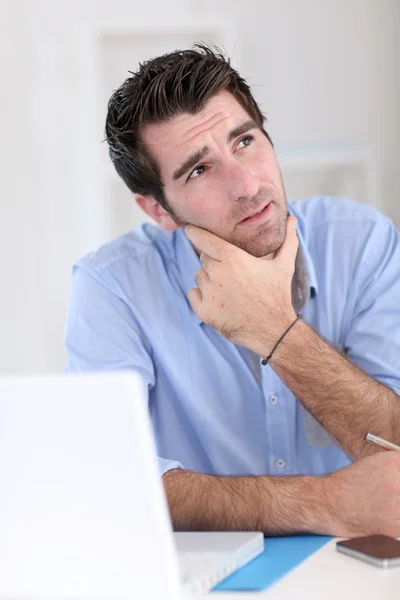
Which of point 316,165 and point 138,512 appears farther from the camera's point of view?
point 316,165

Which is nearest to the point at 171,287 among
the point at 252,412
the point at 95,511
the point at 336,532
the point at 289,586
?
the point at 252,412

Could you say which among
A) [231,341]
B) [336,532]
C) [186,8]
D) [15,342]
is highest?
[186,8]

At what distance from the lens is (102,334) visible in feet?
5.87

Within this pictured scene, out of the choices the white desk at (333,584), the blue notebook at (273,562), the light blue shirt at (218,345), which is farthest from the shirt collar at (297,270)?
the white desk at (333,584)

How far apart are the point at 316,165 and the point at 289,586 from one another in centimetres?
253

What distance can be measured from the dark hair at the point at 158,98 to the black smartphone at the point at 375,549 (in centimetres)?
102

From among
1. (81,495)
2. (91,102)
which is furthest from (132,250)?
(91,102)

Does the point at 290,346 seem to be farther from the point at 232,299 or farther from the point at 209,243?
the point at 209,243

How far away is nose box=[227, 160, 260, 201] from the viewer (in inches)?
70.2

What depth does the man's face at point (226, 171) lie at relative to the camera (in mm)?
1804

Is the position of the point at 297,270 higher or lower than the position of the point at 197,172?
lower

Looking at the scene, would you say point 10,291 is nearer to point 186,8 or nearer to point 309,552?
point 186,8

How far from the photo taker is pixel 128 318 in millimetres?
1844

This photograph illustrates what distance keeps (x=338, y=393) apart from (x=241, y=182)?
480 millimetres
